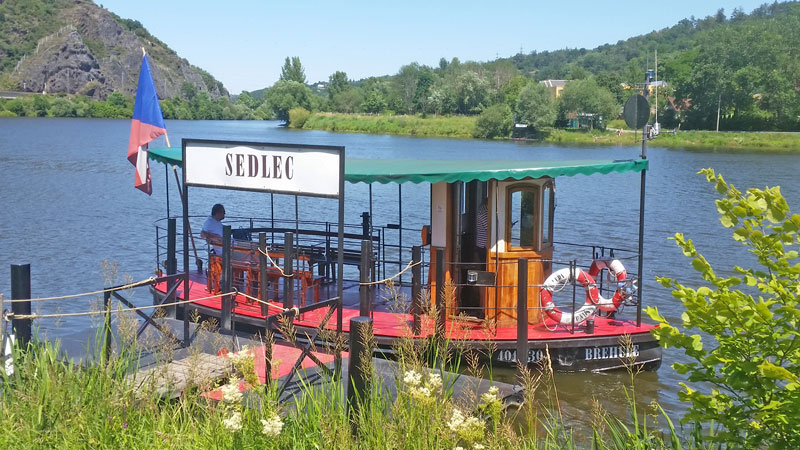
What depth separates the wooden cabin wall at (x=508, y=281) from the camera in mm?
11359

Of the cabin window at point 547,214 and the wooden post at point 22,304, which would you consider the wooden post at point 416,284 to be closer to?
the cabin window at point 547,214

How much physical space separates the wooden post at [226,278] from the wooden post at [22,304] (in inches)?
113

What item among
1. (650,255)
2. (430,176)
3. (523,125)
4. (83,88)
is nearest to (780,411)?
(430,176)

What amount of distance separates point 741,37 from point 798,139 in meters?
26.7

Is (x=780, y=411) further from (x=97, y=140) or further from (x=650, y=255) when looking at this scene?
(x=97, y=140)

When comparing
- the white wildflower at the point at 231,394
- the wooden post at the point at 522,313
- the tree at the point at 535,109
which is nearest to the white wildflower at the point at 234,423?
the white wildflower at the point at 231,394

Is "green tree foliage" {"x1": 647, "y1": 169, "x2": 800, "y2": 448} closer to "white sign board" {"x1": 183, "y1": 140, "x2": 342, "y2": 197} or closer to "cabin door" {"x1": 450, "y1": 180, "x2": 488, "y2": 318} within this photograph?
"white sign board" {"x1": 183, "y1": 140, "x2": 342, "y2": 197}

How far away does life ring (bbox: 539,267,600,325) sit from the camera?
36.9 feet

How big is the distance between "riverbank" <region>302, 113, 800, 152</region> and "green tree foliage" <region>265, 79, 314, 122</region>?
23.5m

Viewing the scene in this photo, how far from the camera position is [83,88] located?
187 metres

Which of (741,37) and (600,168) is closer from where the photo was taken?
(600,168)

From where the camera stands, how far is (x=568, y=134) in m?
84.6

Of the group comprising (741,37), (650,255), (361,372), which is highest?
(741,37)

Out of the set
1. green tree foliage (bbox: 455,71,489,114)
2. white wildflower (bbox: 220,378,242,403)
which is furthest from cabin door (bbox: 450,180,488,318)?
green tree foliage (bbox: 455,71,489,114)
